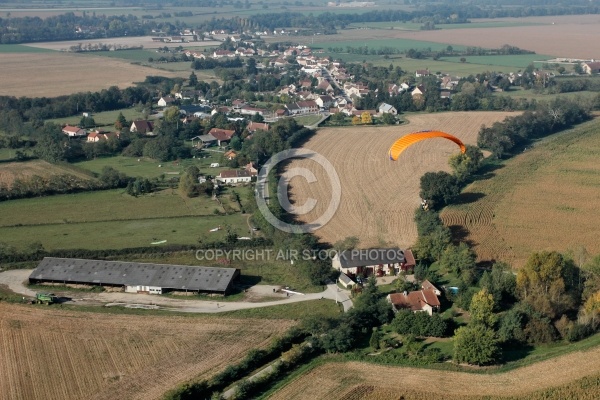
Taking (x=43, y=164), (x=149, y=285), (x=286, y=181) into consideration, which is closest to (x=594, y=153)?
(x=286, y=181)

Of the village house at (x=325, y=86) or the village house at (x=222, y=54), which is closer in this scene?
the village house at (x=325, y=86)

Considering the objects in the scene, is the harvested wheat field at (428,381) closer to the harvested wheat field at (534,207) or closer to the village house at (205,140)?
the harvested wheat field at (534,207)

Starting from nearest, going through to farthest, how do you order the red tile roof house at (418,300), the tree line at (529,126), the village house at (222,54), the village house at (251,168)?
1. the red tile roof house at (418,300)
2. the village house at (251,168)
3. the tree line at (529,126)
4. the village house at (222,54)

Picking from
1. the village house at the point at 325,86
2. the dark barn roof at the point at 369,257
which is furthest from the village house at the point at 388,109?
the dark barn roof at the point at 369,257

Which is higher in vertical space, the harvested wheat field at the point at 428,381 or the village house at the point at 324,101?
the village house at the point at 324,101

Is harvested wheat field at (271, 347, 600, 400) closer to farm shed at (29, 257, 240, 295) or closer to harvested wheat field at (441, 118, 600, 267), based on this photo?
farm shed at (29, 257, 240, 295)
